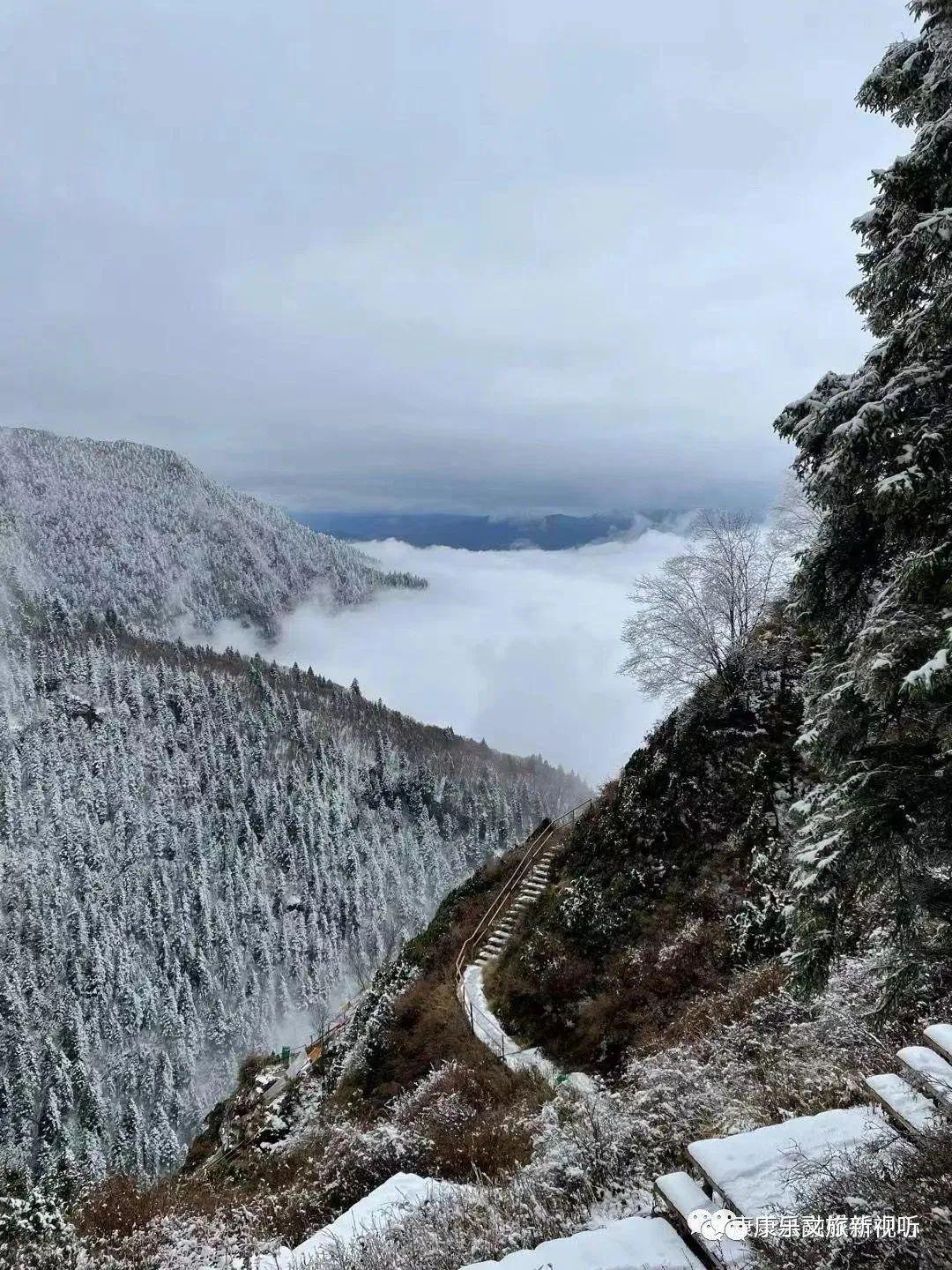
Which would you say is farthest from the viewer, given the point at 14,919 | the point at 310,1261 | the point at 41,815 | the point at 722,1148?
the point at 41,815

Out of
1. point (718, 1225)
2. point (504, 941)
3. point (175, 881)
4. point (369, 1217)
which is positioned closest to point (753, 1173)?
point (718, 1225)

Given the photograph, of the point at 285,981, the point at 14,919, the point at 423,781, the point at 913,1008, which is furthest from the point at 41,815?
the point at 913,1008

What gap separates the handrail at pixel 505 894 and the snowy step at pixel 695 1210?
13.6 metres

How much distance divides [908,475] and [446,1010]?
18.2m

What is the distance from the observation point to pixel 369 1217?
313 inches

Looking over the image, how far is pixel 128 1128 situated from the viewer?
109500mm

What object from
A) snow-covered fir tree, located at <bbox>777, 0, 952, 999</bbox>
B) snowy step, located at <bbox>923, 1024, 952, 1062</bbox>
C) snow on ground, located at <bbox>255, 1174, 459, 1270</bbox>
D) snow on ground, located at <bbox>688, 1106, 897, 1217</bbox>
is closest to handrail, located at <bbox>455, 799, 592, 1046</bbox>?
snow on ground, located at <bbox>255, 1174, 459, 1270</bbox>

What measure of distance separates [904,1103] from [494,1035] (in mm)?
13214

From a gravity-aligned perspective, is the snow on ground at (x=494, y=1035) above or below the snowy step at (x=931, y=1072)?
below

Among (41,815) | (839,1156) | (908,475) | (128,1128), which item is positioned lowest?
(128,1128)

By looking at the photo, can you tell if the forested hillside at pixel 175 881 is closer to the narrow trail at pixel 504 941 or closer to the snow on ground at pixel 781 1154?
the narrow trail at pixel 504 941

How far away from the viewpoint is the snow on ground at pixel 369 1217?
724cm

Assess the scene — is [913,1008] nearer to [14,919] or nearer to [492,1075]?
[492,1075]

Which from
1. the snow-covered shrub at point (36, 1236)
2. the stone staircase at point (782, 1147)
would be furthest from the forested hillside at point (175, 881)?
the stone staircase at point (782, 1147)
